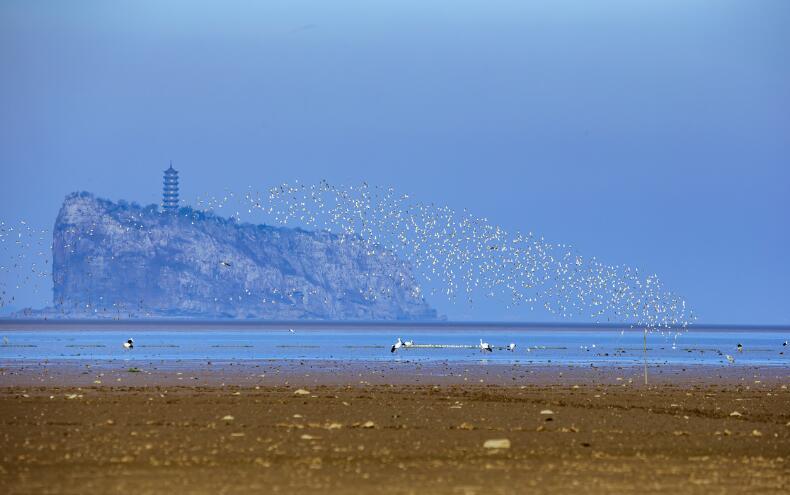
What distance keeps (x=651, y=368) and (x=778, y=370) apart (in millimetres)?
5818

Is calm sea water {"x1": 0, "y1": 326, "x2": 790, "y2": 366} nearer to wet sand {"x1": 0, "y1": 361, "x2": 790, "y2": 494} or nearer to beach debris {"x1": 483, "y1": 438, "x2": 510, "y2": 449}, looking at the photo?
wet sand {"x1": 0, "y1": 361, "x2": 790, "y2": 494}

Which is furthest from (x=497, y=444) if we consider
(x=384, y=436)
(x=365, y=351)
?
(x=365, y=351)

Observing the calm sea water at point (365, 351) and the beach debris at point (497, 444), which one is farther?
the calm sea water at point (365, 351)

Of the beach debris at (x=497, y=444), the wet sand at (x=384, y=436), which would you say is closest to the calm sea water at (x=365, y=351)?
the wet sand at (x=384, y=436)

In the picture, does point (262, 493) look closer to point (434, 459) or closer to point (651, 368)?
point (434, 459)

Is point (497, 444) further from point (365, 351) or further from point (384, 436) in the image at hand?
point (365, 351)

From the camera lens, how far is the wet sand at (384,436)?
1705 cm

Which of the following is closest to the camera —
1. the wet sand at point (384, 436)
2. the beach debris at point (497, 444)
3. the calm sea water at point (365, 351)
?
the wet sand at point (384, 436)

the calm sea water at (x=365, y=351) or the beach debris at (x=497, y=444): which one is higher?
the beach debris at (x=497, y=444)

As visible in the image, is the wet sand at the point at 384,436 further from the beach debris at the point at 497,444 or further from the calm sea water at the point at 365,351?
the calm sea water at the point at 365,351

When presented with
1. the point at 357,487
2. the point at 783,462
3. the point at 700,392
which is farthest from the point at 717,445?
the point at 700,392

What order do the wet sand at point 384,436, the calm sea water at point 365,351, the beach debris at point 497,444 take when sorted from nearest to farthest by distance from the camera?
the wet sand at point 384,436 < the beach debris at point 497,444 < the calm sea water at point 365,351

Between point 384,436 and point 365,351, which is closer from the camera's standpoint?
point 384,436

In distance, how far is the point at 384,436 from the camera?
→ 73.7 feet
